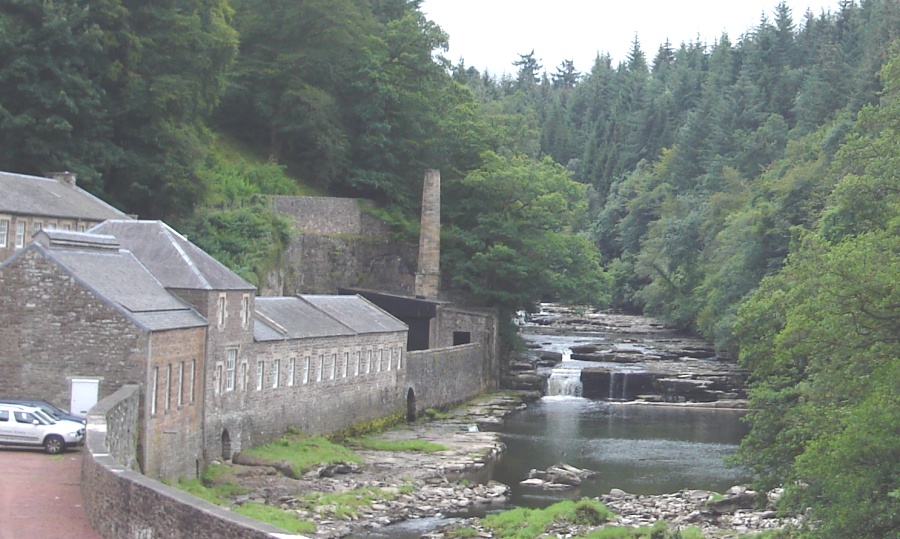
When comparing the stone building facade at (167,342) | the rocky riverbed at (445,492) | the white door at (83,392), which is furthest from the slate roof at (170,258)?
the rocky riverbed at (445,492)

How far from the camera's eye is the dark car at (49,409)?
2802cm

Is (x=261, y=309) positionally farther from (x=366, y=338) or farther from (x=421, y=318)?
(x=421, y=318)

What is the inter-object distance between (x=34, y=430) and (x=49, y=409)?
1.33 m

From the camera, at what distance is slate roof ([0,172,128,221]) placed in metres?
42.4

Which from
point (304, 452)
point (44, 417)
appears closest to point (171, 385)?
point (44, 417)

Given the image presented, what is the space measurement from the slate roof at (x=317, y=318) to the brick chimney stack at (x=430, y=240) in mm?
14594

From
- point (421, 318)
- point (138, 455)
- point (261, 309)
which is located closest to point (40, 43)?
point (261, 309)

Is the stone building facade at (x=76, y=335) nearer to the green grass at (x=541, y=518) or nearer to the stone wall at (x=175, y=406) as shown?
the stone wall at (x=175, y=406)

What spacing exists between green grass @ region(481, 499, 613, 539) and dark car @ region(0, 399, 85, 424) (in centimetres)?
1046

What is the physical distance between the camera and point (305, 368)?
4347cm

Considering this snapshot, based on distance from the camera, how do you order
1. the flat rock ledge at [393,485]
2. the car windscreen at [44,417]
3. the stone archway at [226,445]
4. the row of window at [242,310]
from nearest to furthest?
the car windscreen at [44,417], the flat rock ledge at [393,485], the row of window at [242,310], the stone archway at [226,445]

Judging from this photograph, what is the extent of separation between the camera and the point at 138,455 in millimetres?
29156

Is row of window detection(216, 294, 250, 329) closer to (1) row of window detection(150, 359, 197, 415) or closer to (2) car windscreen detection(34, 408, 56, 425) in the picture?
(1) row of window detection(150, 359, 197, 415)

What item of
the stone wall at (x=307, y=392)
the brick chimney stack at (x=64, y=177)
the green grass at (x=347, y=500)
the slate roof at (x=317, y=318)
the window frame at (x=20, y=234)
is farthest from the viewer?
the brick chimney stack at (x=64, y=177)
